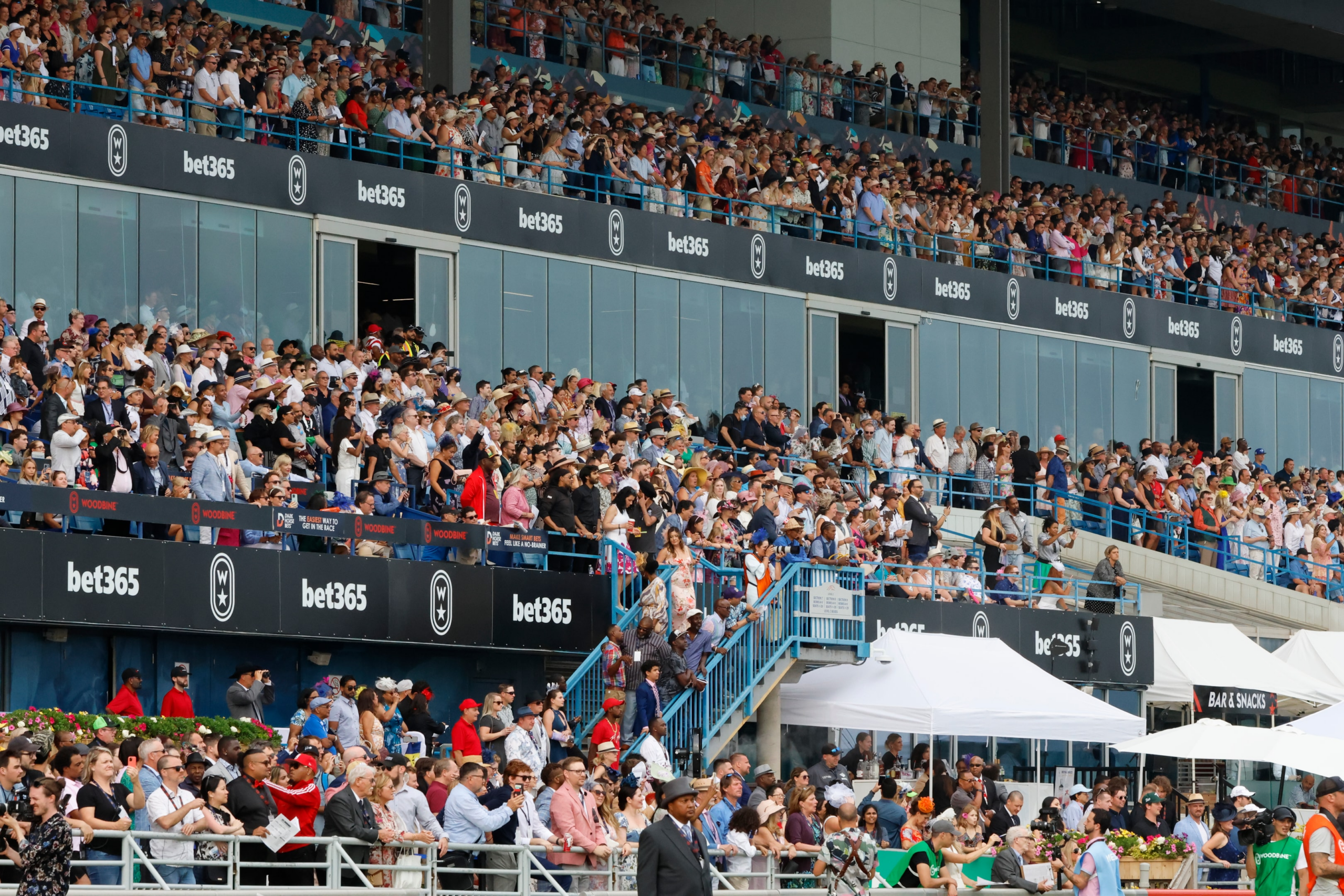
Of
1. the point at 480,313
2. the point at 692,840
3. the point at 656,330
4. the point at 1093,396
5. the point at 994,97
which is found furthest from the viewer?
the point at 994,97

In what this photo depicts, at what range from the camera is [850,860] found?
47.5ft

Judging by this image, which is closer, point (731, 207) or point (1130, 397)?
point (731, 207)

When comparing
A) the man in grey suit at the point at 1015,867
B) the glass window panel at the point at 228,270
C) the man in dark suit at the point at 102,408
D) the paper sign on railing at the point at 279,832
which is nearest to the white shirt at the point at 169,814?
the paper sign on railing at the point at 279,832

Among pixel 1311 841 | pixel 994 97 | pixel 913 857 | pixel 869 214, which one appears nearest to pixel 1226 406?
pixel 994 97

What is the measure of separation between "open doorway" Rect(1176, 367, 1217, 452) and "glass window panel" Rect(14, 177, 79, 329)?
20594 millimetres

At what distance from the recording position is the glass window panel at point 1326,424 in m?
41.7

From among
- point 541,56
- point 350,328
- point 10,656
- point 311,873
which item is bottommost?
point 311,873

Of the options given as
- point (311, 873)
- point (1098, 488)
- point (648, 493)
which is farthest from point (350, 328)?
point (311, 873)

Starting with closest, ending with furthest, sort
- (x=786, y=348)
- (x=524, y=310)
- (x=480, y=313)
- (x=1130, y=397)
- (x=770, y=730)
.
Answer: (x=770, y=730) → (x=480, y=313) → (x=524, y=310) → (x=786, y=348) → (x=1130, y=397)

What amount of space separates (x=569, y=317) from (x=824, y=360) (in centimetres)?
492

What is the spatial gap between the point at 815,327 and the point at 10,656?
1600cm

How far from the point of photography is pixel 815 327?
34.6m

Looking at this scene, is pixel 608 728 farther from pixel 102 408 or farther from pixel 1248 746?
pixel 1248 746

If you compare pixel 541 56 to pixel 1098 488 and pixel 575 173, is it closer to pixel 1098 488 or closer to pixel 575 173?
pixel 575 173
